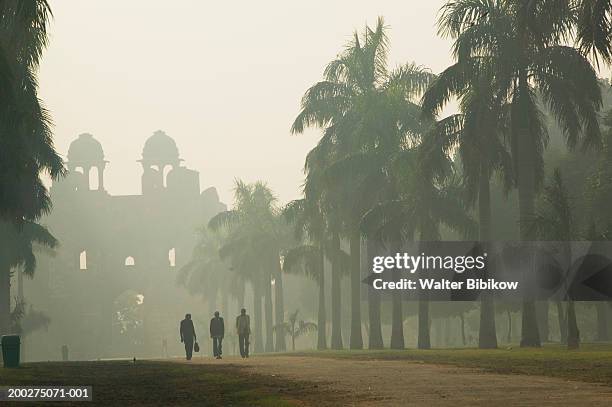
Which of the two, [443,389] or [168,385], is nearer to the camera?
[443,389]

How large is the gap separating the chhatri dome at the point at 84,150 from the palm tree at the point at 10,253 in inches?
3324

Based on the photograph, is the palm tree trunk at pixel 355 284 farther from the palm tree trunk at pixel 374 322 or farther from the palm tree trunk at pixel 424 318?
the palm tree trunk at pixel 424 318

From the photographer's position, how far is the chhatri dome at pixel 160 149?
5733 inches

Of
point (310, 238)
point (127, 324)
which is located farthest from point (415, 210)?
point (127, 324)

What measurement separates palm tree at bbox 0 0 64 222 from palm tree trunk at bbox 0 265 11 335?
18.7ft

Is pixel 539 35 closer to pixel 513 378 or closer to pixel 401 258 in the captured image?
pixel 513 378

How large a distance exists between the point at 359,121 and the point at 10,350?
27.5 m

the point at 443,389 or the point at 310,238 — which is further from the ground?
the point at 310,238

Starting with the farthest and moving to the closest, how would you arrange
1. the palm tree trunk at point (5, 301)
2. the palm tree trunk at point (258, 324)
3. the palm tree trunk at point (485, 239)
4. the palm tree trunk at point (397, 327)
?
the palm tree trunk at point (258, 324)
the palm tree trunk at point (397, 327)
the palm tree trunk at point (5, 301)
the palm tree trunk at point (485, 239)

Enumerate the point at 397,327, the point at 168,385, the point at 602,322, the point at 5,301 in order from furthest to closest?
1. the point at 602,322
2. the point at 397,327
3. the point at 5,301
4. the point at 168,385

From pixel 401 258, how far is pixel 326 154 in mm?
7343

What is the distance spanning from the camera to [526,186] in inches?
1577

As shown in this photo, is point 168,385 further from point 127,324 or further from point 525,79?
point 127,324

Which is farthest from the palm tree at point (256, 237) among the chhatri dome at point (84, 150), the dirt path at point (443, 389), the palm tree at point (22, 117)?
the chhatri dome at point (84, 150)
